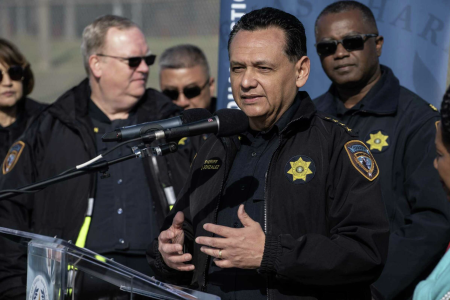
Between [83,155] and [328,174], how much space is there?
2.01 metres

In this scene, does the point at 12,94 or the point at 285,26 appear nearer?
the point at 285,26

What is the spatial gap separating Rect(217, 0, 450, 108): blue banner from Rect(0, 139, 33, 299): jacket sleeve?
4.58 feet

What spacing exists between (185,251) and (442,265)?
48.1 inches

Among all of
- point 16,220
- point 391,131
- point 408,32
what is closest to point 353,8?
point 408,32

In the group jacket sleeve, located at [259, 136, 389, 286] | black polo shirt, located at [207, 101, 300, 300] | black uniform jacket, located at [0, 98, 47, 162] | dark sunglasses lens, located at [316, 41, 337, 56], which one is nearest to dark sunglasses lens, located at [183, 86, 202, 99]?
black uniform jacket, located at [0, 98, 47, 162]

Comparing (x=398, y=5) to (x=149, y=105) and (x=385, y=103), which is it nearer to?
(x=385, y=103)

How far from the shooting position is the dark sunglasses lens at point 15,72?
5.16 meters

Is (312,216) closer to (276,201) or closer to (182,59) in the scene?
(276,201)

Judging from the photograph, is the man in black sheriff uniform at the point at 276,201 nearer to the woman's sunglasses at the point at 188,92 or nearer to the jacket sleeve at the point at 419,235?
the jacket sleeve at the point at 419,235

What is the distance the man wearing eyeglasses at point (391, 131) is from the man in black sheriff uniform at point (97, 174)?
116 cm

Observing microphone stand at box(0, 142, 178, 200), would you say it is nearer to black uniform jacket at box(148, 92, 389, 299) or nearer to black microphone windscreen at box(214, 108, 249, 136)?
black microphone windscreen at box(214, 108, 249, 136)

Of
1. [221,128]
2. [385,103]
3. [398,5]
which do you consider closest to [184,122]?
[221,128]

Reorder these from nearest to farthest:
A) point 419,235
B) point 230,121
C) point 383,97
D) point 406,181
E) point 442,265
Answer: point 442,265 → point 230,121 → point 419,235 → point 406,181 → point 383,97

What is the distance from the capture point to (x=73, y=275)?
2.16 metres
